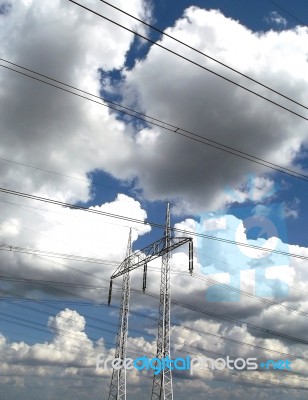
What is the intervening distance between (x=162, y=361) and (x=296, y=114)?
878 inches

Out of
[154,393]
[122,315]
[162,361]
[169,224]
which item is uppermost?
[169,224]

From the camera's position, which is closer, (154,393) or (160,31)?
(160,31)

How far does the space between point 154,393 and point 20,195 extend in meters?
21.5

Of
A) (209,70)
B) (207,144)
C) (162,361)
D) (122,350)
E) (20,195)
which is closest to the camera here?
(209,70)

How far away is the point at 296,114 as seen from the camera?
12.2 metres

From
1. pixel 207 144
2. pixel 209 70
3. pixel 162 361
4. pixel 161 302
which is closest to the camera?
pixel 209 70

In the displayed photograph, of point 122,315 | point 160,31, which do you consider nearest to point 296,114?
point 160,31

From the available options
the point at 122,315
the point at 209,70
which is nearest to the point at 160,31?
the point at 209,70

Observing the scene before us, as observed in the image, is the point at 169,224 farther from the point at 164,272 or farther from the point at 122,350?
the point at 122,350

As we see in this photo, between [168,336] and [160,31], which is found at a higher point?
[160,31]

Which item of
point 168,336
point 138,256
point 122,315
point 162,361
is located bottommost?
point 162,361

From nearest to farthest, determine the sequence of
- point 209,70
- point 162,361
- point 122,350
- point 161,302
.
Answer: point 209,70 → point 162,361 → point 161,302 → point 122,350

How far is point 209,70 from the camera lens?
10.5m

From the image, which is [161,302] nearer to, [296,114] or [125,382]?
[125,382]
